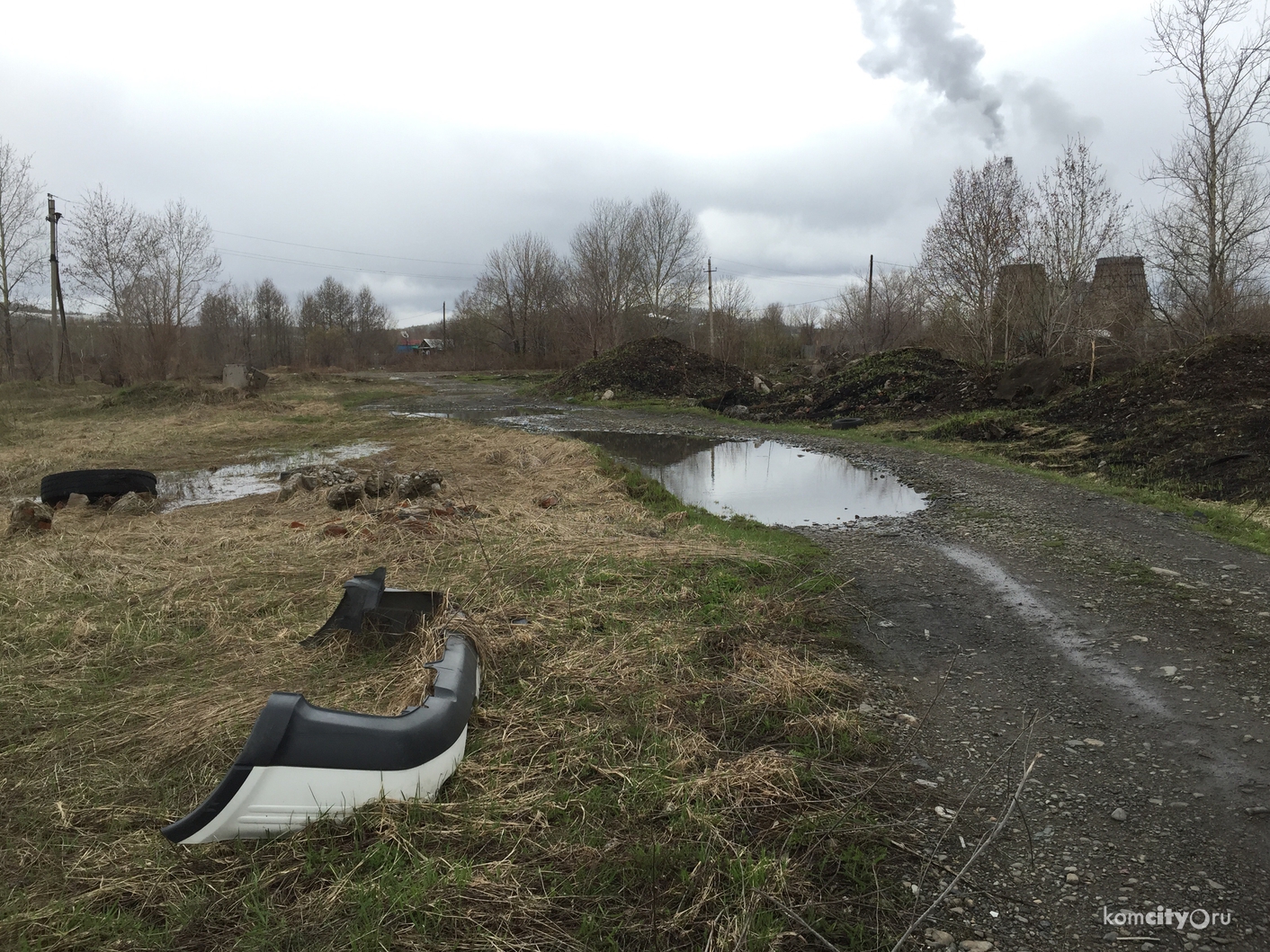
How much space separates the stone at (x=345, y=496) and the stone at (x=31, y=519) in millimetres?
2664

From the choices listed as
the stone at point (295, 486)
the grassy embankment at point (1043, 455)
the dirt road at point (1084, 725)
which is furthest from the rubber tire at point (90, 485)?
the grassy embankment at point (1043, 455)

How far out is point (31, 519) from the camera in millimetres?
7461

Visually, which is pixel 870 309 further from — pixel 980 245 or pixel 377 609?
pixel 377 609

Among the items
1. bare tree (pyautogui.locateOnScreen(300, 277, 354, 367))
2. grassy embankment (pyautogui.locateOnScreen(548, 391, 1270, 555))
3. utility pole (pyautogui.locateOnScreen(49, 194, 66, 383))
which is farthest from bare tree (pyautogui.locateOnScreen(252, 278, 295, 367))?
grassy embankment (pyautogui.locateOnScreen(548, 391, 1270, 555))

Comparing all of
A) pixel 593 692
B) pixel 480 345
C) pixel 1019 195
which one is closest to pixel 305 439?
pixel 593 692

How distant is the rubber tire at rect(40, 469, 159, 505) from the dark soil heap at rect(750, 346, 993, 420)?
15.7 metres

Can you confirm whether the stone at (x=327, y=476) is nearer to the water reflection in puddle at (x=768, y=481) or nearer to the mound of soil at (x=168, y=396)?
the water reflection in puddle at (x=768, y=481)

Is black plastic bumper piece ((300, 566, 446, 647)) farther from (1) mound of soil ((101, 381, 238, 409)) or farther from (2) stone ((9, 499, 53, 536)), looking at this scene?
(1) mound of soil ((101, 381, 238, 409))

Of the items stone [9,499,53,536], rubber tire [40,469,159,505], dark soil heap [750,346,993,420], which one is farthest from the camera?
dark soil heap [750,346,993,420]

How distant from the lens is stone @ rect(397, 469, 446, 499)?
893 cm

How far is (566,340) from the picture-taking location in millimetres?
48375

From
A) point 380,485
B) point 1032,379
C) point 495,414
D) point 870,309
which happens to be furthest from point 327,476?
point 870,309

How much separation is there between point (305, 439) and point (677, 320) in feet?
114

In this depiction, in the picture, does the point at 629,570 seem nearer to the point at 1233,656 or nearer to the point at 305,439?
the point at 1233,656
